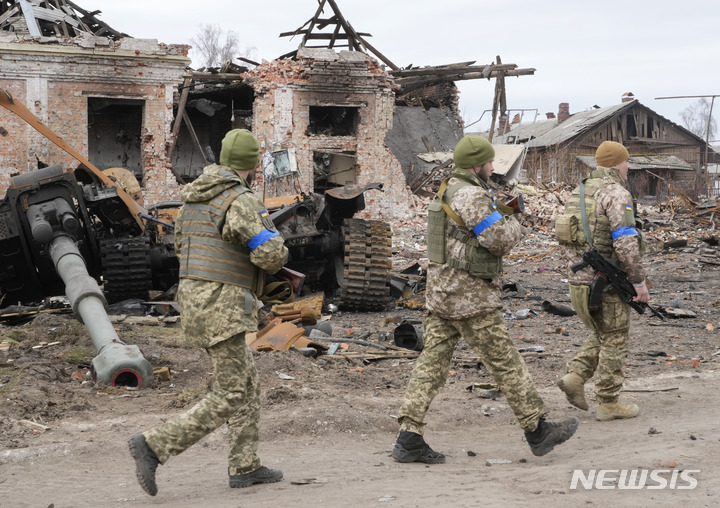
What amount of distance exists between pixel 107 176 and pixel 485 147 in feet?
26.2

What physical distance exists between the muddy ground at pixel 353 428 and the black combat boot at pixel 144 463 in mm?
149

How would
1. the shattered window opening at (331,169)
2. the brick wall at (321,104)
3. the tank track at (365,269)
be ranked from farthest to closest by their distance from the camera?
the shattered window opening at (331,169), the brick wall at (321,104), the tank track at (365,269)

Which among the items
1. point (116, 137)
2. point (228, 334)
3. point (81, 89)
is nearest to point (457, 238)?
point (228, 334)

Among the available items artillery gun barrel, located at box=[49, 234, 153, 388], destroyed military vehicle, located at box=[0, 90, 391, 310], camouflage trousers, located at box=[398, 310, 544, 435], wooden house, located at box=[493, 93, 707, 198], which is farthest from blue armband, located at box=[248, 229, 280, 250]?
wooden house, located at box=[493, 93, 707, 198]

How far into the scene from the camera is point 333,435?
18.7 ft

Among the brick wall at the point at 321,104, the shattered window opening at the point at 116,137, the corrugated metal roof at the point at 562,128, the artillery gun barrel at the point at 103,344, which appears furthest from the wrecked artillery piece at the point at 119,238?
the corrugated metal roof at the point at 562,128

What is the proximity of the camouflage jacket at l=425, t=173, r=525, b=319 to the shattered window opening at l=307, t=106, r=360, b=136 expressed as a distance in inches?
747

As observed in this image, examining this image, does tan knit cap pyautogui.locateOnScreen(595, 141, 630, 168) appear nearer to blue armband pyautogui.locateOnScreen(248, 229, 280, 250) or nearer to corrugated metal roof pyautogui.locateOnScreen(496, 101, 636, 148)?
blue armband pyautogui.locateOnScreen(248, 229, 280, 250)

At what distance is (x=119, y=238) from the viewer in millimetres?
11195

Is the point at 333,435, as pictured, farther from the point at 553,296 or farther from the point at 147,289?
the point at 553,296

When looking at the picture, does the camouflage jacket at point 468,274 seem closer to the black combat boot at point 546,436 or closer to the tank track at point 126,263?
the black combat boot at point 546,436

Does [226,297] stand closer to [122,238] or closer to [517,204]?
[517,204]

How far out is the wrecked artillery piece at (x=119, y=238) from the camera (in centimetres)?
1046

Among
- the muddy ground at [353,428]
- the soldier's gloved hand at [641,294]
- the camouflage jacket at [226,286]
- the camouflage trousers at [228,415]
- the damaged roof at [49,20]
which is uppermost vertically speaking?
the damaged roof at [49,20]
